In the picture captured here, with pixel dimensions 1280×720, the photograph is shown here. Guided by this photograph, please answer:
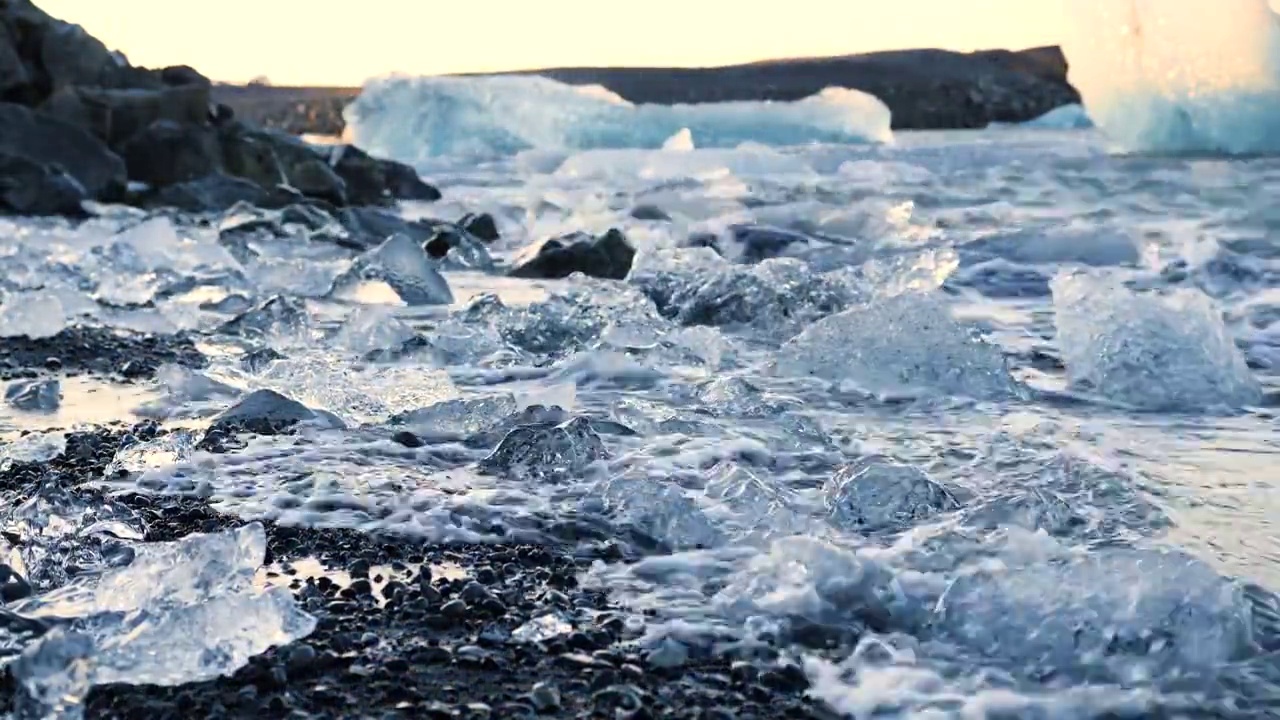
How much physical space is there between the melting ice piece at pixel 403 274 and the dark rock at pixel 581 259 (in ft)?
2.89

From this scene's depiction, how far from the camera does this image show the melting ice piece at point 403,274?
5664 millimetres

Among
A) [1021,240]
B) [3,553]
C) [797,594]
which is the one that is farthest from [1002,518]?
[1021,240]

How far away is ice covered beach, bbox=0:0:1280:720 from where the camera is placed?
60.6 inches

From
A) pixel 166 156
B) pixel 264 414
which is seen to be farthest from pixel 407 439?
pixel 166 156

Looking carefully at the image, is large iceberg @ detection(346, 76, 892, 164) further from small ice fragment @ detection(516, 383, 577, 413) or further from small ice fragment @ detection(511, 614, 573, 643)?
small ice fragment @ detection(511, 614, 573, 643)

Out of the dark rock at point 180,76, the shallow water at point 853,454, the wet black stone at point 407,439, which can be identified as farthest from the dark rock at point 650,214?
the wet black stone at point 407,439

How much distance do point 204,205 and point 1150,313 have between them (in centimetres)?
899

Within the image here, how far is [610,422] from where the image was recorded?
2881 mm

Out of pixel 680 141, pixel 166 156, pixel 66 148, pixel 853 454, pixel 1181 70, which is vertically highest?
pixel 1181 70

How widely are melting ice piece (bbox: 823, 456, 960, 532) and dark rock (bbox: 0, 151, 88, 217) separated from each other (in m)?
9.01

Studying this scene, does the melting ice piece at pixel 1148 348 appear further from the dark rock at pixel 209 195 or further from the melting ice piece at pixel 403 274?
the dark rock at pixel 209 195

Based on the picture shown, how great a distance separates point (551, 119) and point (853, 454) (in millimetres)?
22534

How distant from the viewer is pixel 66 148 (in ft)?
37.4

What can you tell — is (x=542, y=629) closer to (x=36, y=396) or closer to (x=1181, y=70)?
(x=36, y=396)
